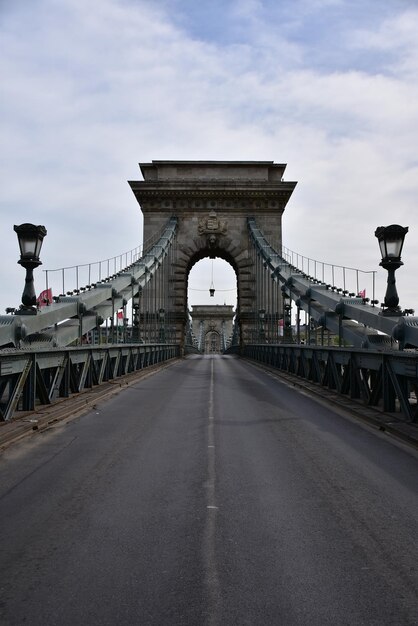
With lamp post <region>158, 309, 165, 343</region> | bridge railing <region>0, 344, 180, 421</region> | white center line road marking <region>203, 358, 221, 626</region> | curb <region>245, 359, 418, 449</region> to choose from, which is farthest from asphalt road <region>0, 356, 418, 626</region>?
lamp post <region>158, 309, 165, 343</region>

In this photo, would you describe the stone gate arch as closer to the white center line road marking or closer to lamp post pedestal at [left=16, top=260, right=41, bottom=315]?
lamp post pedestal at [left=16, top=260, right=41, bottom=315]

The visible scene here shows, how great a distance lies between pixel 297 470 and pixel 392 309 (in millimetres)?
5599

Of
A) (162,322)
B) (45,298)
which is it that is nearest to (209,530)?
(45,298)

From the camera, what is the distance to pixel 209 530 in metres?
4.33

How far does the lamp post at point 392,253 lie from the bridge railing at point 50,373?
6038 millimetres

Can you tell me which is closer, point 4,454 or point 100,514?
point 100,514

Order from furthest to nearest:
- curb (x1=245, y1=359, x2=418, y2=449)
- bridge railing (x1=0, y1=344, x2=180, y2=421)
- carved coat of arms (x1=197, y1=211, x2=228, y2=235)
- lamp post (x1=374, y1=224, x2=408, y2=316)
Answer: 1. carved coat of arms (x1=197, y1=211, x2=228, y2=235)
2. lamp post (x1=374, y1=224, x2=408, y2=316)
3. bridge railing (x1=0, y1=344, x2=180, y2=421)
4. curb (x1=245, y1=359, x2=418, y2=449)

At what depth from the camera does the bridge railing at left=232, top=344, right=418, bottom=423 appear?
883 cm

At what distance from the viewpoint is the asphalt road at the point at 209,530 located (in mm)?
3195

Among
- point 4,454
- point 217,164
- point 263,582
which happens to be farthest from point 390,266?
point 217,164

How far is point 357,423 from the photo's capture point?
30.8 ft

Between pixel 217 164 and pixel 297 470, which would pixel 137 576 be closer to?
pixel 297 470

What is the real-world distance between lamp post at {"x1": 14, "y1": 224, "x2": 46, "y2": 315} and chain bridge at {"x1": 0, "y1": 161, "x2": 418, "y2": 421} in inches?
8.6

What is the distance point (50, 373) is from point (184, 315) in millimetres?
40464
